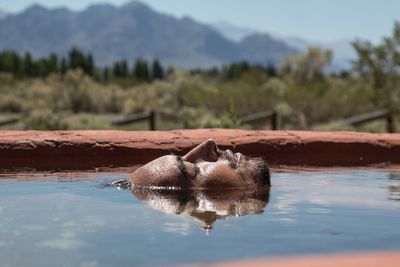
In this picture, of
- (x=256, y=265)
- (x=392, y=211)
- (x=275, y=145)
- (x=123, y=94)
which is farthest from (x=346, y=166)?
(x=123, y=94)

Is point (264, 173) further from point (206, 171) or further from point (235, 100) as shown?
point (235, 100)

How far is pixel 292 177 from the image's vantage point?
7.34 m

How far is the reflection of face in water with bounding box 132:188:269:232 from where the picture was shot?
5047 millimetres

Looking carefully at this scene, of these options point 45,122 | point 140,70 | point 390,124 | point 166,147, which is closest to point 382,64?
point 390,124

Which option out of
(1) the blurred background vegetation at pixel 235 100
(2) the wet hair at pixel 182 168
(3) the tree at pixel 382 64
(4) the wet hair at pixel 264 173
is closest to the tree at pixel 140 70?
(1) the blurred background vegetation at pixel 235 100

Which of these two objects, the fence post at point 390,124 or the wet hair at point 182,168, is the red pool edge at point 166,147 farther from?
the fence post at point 390,124

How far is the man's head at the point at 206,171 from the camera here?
19.8ft

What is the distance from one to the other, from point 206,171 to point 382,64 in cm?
1473

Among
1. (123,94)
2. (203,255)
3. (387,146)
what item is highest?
(123,94)

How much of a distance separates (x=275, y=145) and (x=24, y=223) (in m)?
4.55

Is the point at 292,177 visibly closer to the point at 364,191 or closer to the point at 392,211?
the point at 364,191

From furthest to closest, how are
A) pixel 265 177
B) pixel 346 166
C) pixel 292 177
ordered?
1. pixel 346 166
2. pixel 292 177
3. pixel 265 177

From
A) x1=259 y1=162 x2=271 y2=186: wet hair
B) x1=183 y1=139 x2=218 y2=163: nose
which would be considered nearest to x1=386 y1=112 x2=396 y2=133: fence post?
x1=259 y1=162 x2=271 y2=186: wet hair

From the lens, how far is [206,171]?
20.0 feet
